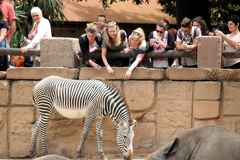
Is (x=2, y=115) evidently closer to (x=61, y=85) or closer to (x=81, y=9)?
(x=61, y=85)

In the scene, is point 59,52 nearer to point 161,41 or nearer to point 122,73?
point 122,73

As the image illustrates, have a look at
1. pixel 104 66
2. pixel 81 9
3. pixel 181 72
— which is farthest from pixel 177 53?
pixel 81 9

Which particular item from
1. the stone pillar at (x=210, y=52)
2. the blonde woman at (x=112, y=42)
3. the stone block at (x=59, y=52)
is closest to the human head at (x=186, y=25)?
the stone pillar at (x=210, y=52)

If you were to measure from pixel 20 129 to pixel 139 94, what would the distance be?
186cm

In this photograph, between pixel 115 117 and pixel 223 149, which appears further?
pixel 115 117

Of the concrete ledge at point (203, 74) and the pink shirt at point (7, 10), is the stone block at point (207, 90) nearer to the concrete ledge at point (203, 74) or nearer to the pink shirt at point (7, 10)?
the concrete ledge at point (203, 74)

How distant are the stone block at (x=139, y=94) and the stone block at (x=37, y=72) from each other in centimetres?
82

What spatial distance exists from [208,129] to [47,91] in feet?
15.3

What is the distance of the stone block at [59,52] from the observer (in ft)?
35.6

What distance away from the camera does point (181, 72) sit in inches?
419

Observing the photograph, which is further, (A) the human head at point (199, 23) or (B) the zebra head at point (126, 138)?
(A) the human head at point (199, 23)

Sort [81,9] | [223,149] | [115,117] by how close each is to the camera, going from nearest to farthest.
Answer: [223,149]
[115,117]
[81,9]

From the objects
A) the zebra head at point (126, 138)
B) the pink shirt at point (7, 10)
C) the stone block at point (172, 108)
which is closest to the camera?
the zebra head at point (126, 138)

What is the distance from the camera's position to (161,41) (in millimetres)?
10805
